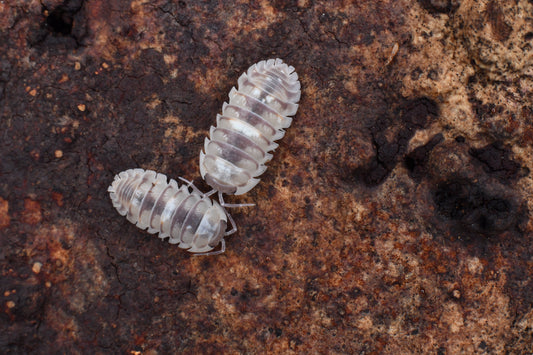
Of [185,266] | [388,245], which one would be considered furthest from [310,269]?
[185,266]

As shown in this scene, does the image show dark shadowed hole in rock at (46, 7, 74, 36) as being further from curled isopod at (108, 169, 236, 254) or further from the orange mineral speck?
the orange mineral speck

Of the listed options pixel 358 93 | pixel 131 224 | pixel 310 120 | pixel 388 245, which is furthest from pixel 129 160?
pixel 388 245

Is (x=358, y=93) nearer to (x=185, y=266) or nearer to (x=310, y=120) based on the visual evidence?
(x=310, y=120)

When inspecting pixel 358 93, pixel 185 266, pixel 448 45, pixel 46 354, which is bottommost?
pixel 46 354

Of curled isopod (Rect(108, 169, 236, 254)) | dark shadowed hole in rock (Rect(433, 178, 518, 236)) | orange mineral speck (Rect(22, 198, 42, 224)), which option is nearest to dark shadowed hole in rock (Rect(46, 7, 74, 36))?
curled isopod (Rect(108, 169, 236, 254))

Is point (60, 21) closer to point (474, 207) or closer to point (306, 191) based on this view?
point (306, 191)

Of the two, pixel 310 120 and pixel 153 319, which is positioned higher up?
pixel 310 120
